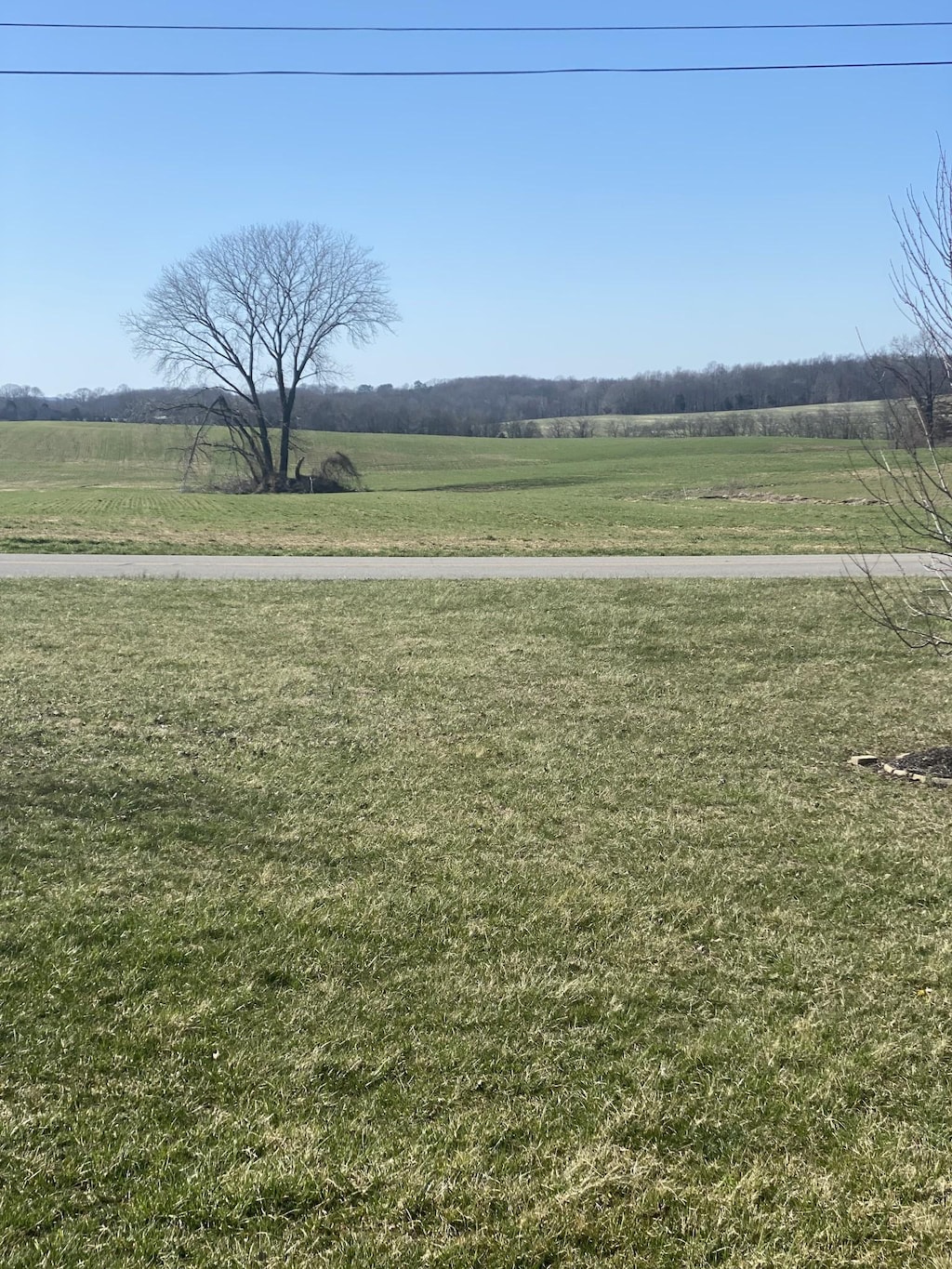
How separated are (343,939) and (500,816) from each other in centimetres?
166

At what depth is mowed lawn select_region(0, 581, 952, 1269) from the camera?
2.77 m

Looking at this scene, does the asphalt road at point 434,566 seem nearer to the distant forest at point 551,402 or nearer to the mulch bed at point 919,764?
the mulch bed at point 919,764

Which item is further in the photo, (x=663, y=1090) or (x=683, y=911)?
(x=683, y=911)

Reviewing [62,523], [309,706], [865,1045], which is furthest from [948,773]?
[62,523]

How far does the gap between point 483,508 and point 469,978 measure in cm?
2789

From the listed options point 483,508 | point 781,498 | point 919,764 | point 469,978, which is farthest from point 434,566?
point 781,498

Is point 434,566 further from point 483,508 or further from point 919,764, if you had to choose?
point 483,508

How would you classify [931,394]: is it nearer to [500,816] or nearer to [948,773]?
[948,773]

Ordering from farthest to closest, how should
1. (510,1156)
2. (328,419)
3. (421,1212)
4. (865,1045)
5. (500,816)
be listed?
1. (328,419)
2. (500,816)
3. (865,1045)
4. (510,1156)
5. (421,1212)

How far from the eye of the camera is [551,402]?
4879 inches

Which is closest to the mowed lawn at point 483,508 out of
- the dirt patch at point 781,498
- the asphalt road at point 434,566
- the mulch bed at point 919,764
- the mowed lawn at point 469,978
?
the dirt patch at point 781,498

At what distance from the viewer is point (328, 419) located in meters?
93.4

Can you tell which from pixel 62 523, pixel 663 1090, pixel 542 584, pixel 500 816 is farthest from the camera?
pixel 62 523

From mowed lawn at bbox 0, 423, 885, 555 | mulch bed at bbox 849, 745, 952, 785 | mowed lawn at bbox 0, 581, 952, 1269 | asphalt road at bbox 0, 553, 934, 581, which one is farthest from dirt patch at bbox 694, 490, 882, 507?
mowed lawn at bbox 0, 581, 952, 1269
